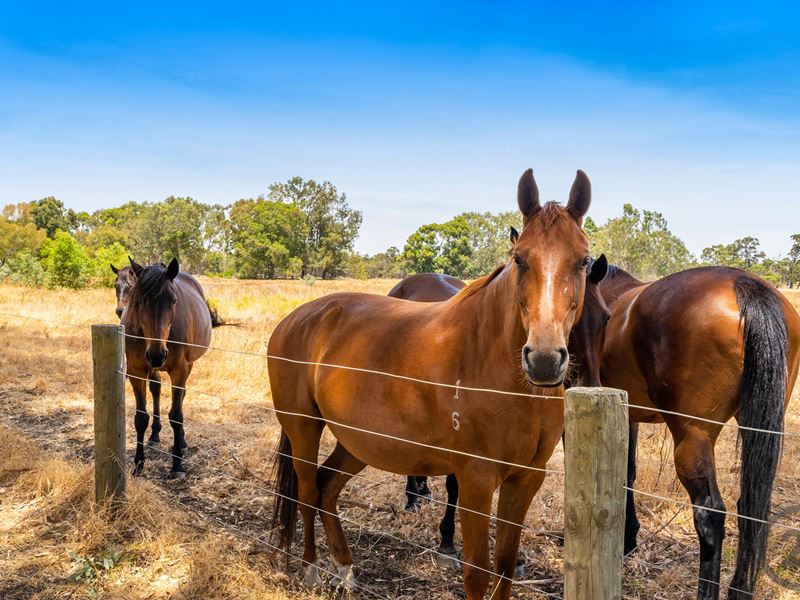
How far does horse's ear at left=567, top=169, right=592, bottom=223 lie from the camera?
8.65 feet

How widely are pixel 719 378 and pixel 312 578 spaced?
2.96m

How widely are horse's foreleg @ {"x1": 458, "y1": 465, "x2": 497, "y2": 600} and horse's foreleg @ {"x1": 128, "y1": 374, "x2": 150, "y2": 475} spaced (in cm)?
424

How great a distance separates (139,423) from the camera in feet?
19.2

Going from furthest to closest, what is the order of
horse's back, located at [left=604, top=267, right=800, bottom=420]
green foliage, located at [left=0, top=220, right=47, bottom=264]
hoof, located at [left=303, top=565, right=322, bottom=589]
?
green foliage, located at [left=0, top=220, right=47, bottom=264]
hoof, located at [left=303, top=565, right=322, bottom=589]
horse's back, located at [left=604, top=267, right=800, bottom=420]

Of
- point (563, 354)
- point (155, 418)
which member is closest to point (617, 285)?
point (563, 354)

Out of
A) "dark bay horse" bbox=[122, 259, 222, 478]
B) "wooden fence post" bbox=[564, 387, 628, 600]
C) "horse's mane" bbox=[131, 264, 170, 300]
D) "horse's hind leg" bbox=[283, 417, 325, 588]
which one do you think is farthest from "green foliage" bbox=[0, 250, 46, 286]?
"wooden fence post" bbox=[564, 387, 628, 600]

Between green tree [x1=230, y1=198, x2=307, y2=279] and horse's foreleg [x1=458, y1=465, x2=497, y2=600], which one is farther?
green tree [x1=230, y1=198, x2=307, y2=279]

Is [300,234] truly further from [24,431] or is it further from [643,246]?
[24,431]

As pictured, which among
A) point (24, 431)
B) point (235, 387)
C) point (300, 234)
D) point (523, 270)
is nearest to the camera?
point (523, 270)

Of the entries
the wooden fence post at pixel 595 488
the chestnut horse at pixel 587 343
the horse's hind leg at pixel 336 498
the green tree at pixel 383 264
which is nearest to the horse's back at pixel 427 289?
the chestnut horse at pixel 587 343

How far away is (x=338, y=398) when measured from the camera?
337cm

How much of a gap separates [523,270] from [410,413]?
1.05m

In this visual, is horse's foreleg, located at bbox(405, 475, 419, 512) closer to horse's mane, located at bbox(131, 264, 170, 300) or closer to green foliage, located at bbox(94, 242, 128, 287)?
horse's mane, located at bbox(131, 264, 170, 300)

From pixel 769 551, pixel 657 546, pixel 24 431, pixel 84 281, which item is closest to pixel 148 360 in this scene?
pixel 24 431
